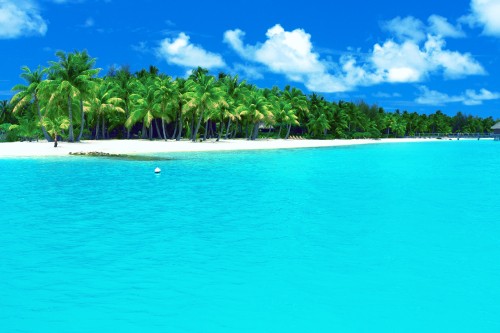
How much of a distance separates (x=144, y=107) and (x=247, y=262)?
188ft

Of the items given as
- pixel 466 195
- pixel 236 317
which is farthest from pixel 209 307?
pixel 466 195

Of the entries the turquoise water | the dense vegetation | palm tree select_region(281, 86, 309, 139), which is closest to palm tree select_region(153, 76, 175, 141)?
the dense vegetation

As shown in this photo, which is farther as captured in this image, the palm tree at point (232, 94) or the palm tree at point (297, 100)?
the palm tree at point (297, 100)

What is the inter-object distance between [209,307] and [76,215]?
9147 millimetres

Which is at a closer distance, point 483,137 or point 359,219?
point 359,219

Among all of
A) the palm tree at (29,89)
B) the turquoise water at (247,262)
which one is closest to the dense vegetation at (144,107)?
the palm tree at (29,89)

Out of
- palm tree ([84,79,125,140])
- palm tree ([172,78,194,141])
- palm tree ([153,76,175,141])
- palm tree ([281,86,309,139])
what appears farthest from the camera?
palm tree ([281,86,309,139])

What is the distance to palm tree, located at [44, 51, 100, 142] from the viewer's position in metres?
51.9

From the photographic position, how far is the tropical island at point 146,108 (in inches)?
2112

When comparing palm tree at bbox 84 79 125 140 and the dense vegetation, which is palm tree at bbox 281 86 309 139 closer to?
the dense vegetation

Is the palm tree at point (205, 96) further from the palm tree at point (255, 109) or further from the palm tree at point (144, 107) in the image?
the palm tree at point (255, 109)

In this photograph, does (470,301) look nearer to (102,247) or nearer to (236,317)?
(236,317)

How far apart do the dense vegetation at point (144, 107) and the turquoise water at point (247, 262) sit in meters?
35.8

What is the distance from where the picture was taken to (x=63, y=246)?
1148 centimetres
